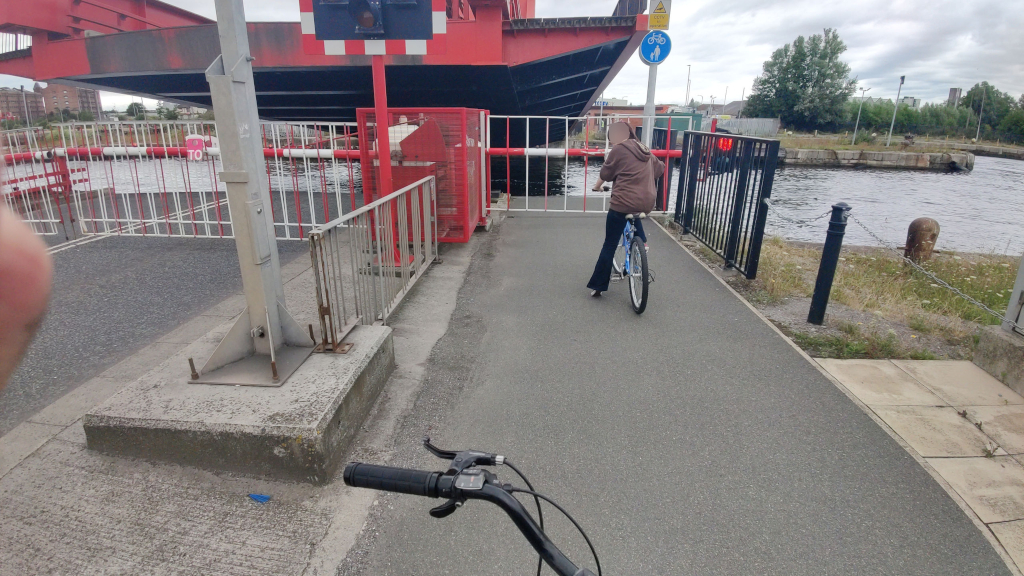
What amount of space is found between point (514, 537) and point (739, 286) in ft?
15.9

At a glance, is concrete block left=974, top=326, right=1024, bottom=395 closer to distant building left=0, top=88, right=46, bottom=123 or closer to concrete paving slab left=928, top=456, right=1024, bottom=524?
concrete paving slab left=928, top=456, right=1024, bottom=524

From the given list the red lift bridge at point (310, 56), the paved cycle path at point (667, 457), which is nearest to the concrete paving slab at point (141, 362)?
the paved cycle path at point (667, 457)

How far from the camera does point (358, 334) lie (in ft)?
13.3

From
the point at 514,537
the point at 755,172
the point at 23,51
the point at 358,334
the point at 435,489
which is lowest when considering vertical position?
the point at 514,537

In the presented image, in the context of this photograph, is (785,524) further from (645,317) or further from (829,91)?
(829,91)

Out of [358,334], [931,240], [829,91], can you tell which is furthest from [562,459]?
[829,91]

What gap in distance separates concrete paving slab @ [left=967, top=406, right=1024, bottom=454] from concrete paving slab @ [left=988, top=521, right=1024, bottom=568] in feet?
2.72

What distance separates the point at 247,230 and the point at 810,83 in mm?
88285

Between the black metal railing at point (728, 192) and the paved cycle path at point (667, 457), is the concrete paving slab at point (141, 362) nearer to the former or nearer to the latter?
the paved cycle path at point (667, 457)

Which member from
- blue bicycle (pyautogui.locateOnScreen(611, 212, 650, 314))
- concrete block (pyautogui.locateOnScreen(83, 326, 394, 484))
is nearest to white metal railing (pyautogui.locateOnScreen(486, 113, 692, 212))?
blue bicycle (pyautogui.locateOnScreen(611, 212, 650, 314))

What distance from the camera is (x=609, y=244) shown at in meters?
5.93

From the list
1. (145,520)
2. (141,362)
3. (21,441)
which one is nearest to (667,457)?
(145,520)

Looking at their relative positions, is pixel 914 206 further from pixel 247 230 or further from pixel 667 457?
pixel 247 230

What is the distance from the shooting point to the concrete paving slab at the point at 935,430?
3406mm
